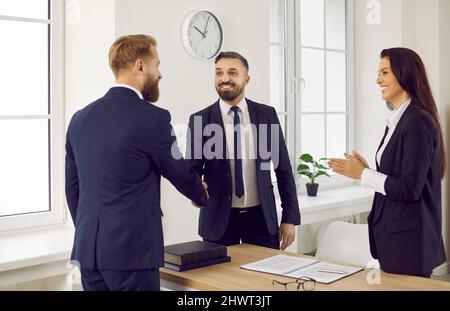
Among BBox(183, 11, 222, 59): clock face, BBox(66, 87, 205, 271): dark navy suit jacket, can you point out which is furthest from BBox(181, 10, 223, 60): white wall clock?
BBox(66, 87, 205, 271): dark navy suit jacket

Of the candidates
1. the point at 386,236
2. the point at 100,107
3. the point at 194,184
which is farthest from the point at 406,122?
the point at 100,107

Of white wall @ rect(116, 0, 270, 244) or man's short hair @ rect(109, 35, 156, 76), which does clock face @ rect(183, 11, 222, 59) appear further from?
man's short hair @ rect(109, 35, 156, 76)

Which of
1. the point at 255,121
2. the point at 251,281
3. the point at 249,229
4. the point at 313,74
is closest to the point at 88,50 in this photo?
the point at 255,121

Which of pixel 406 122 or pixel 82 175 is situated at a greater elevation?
pixel 406 122

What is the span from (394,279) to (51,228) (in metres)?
2.02

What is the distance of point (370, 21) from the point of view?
5430 millimetres

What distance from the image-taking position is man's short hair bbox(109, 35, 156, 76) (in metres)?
2.15

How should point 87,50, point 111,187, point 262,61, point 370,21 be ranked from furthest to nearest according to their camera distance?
point 370,21 < point 262,61 < point 87,50 < point 111,187

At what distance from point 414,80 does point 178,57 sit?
1575 millimetres

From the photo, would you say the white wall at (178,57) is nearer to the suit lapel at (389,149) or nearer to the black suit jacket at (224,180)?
the black suit jacket at (224,180)

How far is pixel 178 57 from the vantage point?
346 centimetres

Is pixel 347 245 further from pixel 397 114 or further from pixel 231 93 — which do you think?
pixel 231 93

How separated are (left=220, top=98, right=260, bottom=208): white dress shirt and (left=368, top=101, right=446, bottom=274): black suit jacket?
0.76 m
